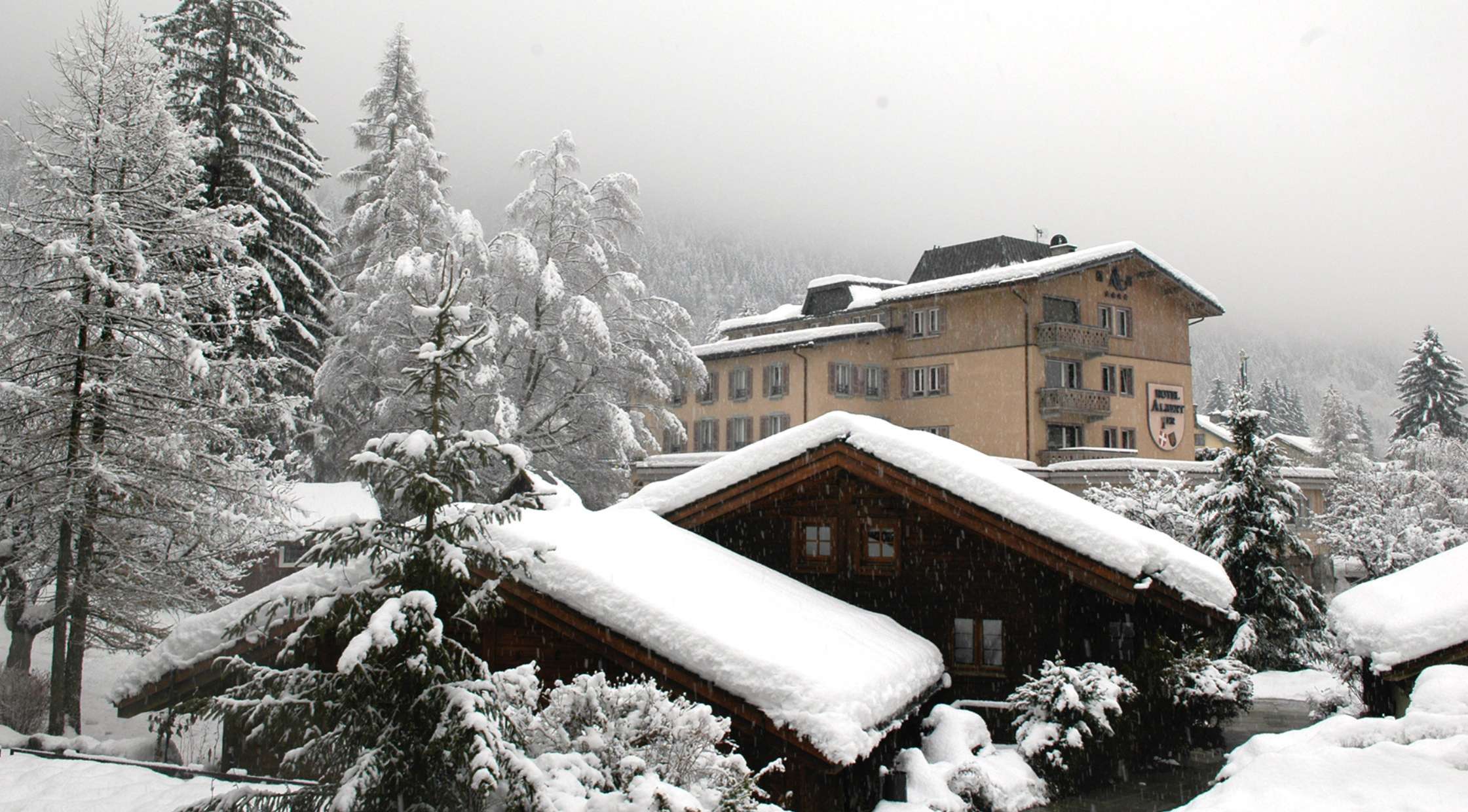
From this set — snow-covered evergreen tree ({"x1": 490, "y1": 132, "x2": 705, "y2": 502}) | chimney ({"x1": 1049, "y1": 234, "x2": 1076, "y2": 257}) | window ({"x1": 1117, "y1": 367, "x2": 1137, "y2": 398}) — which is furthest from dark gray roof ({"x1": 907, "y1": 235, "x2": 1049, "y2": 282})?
snow-covered evergreen tree ({"x1": 490, "y1": 132, "x2": 705, "y2": 502})

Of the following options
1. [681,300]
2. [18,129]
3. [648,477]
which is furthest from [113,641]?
[681,300]

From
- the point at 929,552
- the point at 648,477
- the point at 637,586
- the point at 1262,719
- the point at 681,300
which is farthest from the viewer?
the point at 681,300

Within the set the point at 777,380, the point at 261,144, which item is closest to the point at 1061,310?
the point at 777,380

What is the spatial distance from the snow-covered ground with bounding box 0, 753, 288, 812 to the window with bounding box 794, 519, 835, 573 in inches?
334

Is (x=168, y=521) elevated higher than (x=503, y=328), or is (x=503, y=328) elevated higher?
(x=503, y=328)

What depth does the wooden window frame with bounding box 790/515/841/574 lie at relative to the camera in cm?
1644

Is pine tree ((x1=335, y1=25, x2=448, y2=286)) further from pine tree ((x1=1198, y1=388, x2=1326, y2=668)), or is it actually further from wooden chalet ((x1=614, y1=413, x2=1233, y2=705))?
pine tree ((x1=1198, y1=388, x2=1326, y2=668))

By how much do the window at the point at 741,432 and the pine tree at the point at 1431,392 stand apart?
33.4 meters

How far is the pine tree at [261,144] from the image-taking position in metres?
28.1

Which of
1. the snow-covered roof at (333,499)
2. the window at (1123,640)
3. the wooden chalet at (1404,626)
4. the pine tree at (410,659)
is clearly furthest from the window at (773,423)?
the pine tree at (410,659)

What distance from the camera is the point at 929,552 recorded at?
16062mm

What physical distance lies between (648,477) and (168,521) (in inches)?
1365

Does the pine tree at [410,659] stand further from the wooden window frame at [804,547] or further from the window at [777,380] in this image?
the window at [777,380]

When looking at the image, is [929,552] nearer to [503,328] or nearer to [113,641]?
[113,641]
